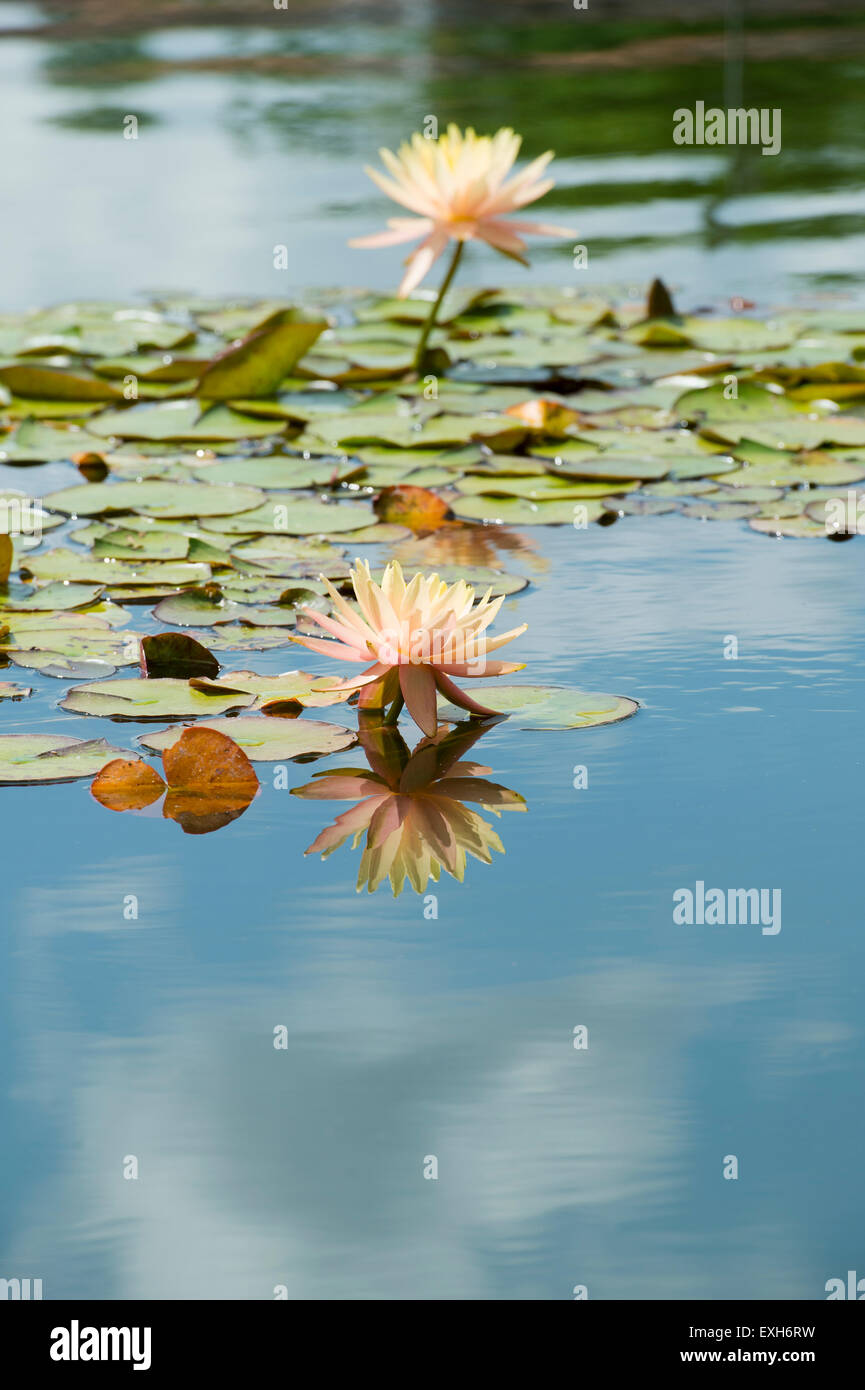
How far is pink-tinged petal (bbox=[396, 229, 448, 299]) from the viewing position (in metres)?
2.84

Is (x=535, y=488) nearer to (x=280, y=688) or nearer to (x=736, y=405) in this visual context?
(x=736, y=405)

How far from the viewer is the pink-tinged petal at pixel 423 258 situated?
2.84 meters

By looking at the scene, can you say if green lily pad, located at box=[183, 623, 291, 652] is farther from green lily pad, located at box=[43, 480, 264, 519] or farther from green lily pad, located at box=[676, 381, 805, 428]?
green lily pad, located at box=[676, 381, 805, 428]

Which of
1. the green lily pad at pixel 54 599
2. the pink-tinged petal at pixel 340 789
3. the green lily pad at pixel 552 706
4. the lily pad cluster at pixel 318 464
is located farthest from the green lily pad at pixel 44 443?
the pink-tinged petal at pixel 340 789

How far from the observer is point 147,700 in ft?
5.84

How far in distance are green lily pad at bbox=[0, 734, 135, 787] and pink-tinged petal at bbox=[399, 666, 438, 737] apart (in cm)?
28

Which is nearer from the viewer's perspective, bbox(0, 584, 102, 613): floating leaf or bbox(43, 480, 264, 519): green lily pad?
bbox(0, 584, 102, 613): floating leaf

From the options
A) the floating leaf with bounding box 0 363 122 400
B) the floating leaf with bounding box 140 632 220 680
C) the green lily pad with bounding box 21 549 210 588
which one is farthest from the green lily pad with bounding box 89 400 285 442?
the floating leaf with bounding box 140 632 220 680

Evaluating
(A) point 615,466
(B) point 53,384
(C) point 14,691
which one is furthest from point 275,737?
(B) point 53,384

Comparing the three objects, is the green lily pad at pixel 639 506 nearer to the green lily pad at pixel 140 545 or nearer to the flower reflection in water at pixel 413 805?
the green lily pad at pixel 140 545

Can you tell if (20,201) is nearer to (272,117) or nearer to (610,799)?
(272,117)

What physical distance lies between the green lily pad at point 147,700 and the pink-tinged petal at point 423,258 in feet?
3.98

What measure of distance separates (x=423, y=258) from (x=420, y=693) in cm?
140
